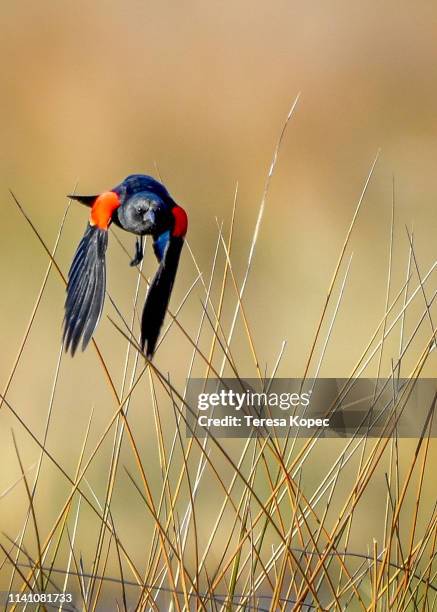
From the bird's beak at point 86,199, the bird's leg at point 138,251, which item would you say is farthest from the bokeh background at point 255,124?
the bird's leg at point 138,251

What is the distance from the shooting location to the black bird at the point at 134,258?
1427 millimetres

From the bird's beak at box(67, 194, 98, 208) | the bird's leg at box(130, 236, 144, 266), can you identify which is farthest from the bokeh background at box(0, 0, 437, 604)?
the bird's leg at box(130, 236, 144, 266)

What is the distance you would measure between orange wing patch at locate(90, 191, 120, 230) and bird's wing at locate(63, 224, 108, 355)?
0.04ft

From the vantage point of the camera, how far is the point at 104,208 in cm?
147

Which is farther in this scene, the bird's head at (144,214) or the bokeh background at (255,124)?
the bokeh background at (255,124)

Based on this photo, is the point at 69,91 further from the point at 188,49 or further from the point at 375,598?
the point at 375,598

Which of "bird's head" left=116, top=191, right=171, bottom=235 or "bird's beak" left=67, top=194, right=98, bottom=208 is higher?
"bird's beak" left=67, top=194, right=98, bottom=208

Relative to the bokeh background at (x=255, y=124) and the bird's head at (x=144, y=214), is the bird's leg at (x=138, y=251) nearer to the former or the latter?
the bird's head at (x=144, y=214)

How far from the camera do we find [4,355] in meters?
1.46

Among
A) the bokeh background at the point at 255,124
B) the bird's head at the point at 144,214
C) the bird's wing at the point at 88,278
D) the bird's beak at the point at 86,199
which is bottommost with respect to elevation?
the bird's wing at the point at 88,278

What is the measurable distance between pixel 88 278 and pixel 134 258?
9cm

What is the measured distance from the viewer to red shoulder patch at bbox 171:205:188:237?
4.76 ft

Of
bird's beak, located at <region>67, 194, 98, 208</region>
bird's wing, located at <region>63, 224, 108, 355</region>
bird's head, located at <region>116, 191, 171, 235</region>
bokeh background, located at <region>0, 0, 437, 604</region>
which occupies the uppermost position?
bokeh background, located at <region>0, 0, 437, 604</region>

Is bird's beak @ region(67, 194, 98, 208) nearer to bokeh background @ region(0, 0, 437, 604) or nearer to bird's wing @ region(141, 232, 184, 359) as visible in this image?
bokeh background @ region(0, 0, 437, 604)
